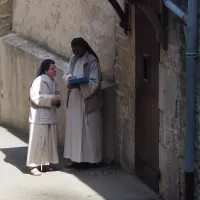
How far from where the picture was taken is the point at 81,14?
11.9m

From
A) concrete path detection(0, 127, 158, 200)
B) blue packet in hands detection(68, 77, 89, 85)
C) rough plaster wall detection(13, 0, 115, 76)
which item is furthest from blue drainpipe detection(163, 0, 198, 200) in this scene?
rough plaster wall detection(13, 0, 115, 76)

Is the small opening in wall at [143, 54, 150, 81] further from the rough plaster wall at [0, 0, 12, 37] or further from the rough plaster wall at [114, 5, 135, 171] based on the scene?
the rough plaster wall at [0, 0, 12, 37]

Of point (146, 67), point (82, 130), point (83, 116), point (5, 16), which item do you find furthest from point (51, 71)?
point (5, 16)

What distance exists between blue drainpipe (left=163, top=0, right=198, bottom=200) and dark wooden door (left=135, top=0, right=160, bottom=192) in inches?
44.1

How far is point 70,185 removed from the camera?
9984 mm

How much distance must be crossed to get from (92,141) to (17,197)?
1661 millimetres

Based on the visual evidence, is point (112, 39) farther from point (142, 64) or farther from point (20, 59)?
point (20, 59)

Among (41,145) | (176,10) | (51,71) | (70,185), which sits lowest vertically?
(70,185)

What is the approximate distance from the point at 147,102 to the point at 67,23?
3.29 metres

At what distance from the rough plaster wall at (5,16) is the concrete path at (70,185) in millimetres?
4148

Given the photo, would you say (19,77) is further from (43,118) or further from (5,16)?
(43,118)

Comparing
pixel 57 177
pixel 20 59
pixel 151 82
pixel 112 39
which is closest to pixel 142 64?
Answer: pixel 151 82

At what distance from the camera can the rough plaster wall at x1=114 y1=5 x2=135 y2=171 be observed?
10.2 metres

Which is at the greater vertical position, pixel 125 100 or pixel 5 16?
pixel 5 16
